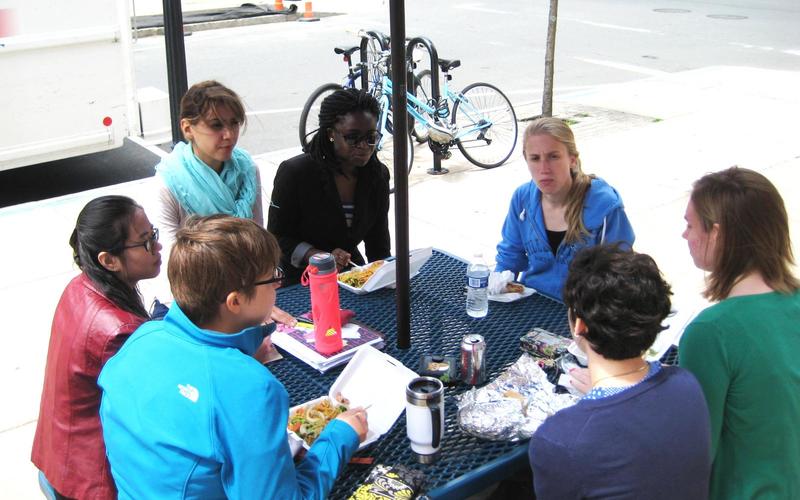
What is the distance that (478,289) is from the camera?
3.17 m

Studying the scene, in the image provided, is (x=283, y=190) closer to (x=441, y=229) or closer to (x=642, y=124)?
(x=441, y=229)

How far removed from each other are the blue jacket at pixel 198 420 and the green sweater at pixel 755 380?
1146mm

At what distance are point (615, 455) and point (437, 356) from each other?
103 cm

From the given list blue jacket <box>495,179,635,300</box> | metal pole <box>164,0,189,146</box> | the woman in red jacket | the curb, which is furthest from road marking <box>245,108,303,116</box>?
the woman in red jacket

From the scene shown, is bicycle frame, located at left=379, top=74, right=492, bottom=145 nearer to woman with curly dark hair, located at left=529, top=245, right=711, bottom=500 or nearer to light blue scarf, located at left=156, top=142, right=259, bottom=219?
light blue scarf, located at left=156, top=142, right=259, bottom=219

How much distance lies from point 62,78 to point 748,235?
628 centimetres

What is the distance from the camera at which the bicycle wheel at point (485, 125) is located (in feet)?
26.2

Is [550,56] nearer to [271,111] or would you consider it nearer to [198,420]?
[271,111]

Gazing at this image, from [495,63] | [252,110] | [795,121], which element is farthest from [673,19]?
[252,110]

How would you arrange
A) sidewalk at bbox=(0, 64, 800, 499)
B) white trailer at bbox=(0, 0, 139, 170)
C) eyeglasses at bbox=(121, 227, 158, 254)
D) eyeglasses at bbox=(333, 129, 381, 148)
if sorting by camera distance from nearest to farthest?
eyeglasses at bbox=(121, 227, 158, 254), eyeglasses at bbox=(333, 129, 381, 148), sidewalk at bbox=(0, 64, 800, 499), white trailer at bbox=(0, 0, 139, 170)

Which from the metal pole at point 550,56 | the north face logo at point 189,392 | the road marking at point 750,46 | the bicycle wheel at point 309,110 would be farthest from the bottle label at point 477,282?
the road marking at point 750,46

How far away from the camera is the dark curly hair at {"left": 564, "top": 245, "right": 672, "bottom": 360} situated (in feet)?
6.50

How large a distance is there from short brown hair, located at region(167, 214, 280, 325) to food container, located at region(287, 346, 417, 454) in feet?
2.09

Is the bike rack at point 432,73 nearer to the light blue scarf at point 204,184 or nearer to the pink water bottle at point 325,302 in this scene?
the light blue scarf at point 204,184
